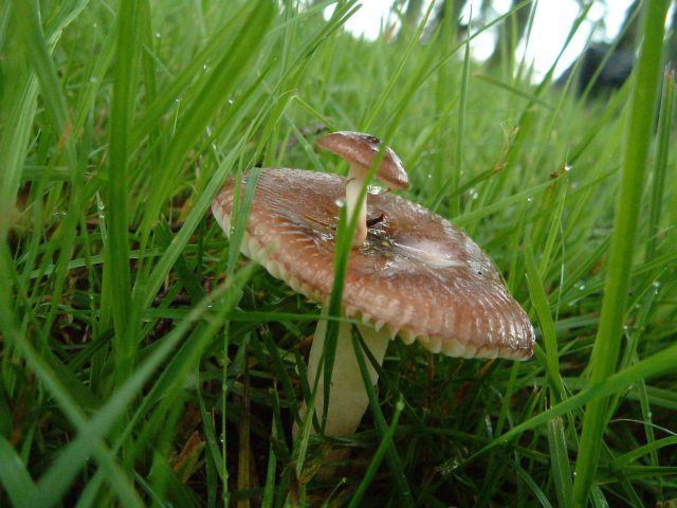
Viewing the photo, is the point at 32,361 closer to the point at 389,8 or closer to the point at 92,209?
the point at 92,209

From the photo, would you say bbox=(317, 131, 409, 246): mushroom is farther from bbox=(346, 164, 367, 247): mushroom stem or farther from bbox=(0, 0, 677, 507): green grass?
bbox=(0, 0, 677, 507): green grass

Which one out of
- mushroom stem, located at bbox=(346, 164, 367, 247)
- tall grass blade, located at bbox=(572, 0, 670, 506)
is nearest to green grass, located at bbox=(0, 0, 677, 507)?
tall grass blade, located at bbox=(572, 0, 670, 506)

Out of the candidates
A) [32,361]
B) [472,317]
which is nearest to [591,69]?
[472,317]

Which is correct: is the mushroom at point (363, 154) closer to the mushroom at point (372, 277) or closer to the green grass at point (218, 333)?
the mushroom at point (372, 277)

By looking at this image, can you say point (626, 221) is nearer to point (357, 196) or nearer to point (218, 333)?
point (357, 196)

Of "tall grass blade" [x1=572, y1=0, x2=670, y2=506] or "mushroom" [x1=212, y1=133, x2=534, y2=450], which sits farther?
"mushroom" [x1=212, y1=133, x2=534, y2=450]
